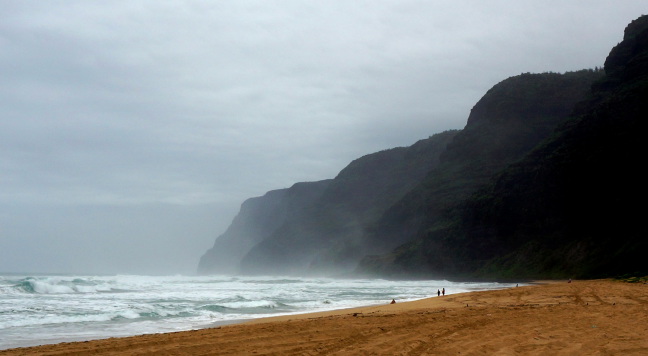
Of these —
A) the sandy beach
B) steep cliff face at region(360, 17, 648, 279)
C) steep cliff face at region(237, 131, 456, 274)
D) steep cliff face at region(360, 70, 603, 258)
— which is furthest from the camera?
steep cliff face at region(237, 131, 456, 274)

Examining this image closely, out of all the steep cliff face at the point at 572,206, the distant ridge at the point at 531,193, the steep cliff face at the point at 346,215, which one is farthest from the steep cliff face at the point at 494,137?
the steep cliff face at the point at 346,215

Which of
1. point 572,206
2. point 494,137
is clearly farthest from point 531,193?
point 494,137

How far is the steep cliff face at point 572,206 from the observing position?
170 ft

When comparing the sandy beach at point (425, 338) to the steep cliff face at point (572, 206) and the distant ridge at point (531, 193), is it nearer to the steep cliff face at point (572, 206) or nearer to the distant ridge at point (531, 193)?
the steep cliff face at point (572, 206)

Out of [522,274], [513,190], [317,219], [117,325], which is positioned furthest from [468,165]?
[117,325]

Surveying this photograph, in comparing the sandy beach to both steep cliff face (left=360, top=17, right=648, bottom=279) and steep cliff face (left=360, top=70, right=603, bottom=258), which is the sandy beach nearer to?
steep cliff face (left=360, top=17, right=648, bottom=279)

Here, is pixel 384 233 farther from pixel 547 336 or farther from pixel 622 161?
pixel 547 336

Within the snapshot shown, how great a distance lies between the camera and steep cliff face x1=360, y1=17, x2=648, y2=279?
5181 centimetres

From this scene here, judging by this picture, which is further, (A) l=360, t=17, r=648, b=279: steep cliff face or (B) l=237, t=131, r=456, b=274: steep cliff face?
(B) l=237, t=131, r=456, b=274: steep cliff face

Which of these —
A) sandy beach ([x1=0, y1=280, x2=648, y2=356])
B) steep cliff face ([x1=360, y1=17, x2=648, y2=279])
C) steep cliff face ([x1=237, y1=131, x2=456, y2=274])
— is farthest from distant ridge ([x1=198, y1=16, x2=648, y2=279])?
sandy beach ([x1=0, y1=280, x2=648, y2=356])

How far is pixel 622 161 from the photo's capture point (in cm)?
5425

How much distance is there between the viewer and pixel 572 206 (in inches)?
2346

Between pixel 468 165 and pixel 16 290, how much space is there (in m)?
74.8

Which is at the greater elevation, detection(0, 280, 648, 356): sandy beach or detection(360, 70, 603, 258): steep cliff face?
detection(360, 70, 603, 258): steep cliff face
